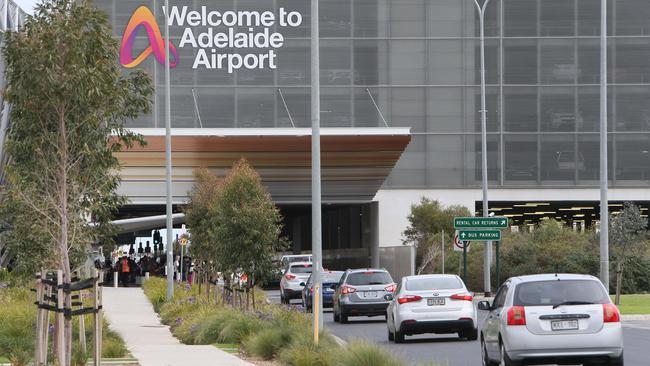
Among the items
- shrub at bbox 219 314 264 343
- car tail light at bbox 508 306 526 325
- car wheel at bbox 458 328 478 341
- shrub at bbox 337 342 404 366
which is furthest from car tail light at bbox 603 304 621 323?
car wheel at bbox 458 328 478 341

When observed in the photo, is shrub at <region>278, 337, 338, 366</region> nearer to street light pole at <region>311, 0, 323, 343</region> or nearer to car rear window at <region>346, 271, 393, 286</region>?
street light pole at <region>311, 0, 323, 343</region>

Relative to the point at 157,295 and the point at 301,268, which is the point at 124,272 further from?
the point at 301,268

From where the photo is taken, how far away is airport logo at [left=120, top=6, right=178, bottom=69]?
72875 millimetres

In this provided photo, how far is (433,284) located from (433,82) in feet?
150

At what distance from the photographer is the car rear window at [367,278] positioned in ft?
123

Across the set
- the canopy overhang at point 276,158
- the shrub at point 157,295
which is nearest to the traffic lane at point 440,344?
the shrub at point 157,295

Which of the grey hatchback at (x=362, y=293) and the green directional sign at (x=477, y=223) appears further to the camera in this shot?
the green directional sign at (x=477, y=223)

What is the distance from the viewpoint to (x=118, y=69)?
2233 centimetres

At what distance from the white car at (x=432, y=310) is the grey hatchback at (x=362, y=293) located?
328 inches

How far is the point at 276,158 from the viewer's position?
66.2 meters

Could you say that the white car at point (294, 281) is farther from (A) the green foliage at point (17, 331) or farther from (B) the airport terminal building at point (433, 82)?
(B) the airport terminal building at point (433, 82)

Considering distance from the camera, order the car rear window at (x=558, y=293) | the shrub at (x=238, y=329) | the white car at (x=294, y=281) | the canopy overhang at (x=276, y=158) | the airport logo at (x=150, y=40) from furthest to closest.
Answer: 1. the airport logo at (x=150, y=40)
2. the canopy overhang at (x=276, y=158)
3. the white car at (x=294, y=281)
4. the shrub at (x=238, y=329)
5. the car rear window at (x=558, y=293)

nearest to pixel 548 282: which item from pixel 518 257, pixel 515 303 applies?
pixel 515 303

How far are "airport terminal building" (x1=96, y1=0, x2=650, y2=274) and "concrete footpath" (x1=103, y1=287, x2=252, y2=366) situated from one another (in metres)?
26.0
